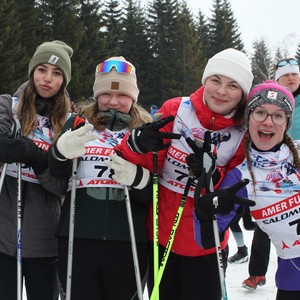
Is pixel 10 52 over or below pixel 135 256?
over

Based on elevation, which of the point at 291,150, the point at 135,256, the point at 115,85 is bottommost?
the point at 135,256

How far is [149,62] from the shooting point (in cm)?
3784

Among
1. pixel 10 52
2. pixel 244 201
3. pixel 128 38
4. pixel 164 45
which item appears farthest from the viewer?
pixel 164 45

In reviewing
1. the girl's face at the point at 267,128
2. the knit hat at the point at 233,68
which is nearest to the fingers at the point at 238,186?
the girl's face at the point at 267,128

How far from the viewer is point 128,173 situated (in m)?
2.54

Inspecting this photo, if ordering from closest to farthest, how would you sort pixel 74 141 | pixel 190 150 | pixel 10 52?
pixel 74 141 < pixel 190 150 < pixel 10 52

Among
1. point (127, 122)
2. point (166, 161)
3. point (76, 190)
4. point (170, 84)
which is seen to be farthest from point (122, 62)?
point (170, 84)

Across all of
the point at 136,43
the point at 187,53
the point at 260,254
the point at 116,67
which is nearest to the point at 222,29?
the point at 187,53

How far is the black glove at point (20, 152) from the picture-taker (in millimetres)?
2527

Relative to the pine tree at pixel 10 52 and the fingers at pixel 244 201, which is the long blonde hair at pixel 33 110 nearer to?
the fingers at pixel 244 201

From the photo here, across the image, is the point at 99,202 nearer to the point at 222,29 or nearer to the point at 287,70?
the point at 287,70

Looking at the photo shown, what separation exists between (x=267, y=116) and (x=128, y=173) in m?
0.92

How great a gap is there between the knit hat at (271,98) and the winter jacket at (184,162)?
179 mm

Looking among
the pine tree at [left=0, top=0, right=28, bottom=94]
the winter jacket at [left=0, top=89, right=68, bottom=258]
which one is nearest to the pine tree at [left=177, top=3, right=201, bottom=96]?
the pine tree at [left=0, top=0, right=28, bottom=94]
